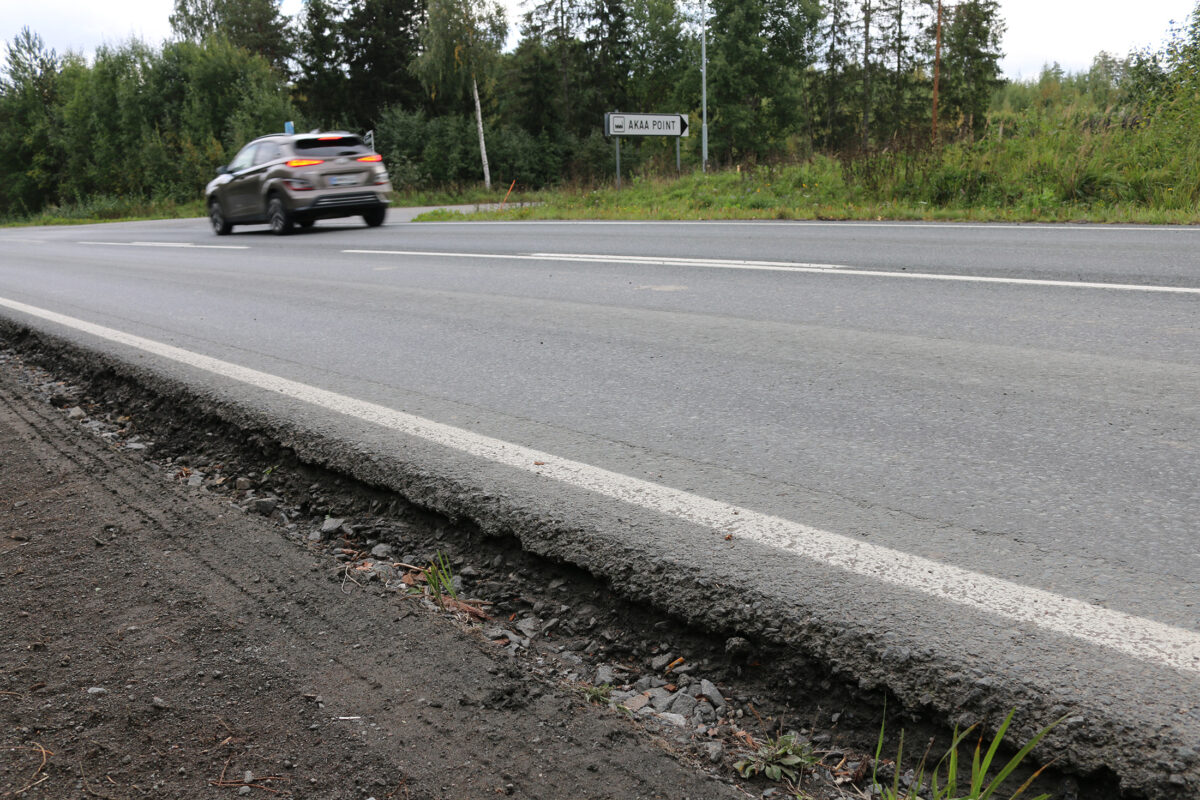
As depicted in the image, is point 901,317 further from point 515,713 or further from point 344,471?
point 515,713

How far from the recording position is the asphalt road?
186 centimetres

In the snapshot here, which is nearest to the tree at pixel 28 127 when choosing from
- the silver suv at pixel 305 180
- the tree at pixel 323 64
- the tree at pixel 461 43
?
the tree at pixel 323 64

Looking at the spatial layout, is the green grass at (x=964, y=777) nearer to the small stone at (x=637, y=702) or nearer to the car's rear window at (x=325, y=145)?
the small stone at (x=637, y=702)

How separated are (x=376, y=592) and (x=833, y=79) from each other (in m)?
64.1

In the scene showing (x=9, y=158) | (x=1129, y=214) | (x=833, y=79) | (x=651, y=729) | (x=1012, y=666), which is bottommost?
(x=651, y=729)

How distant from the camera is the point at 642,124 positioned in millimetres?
19641

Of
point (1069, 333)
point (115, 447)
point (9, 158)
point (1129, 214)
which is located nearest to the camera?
point (115, 447)

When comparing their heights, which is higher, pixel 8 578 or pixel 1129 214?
pixel 1129 214

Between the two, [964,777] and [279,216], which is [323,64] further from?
[964,777]

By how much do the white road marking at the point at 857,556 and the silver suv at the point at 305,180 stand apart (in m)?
12.2

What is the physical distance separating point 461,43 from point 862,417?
42383 millimetres

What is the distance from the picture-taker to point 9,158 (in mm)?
53500

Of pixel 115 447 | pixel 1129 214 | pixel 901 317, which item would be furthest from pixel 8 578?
pixel 1129 214

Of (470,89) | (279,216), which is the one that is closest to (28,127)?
(470,89)
